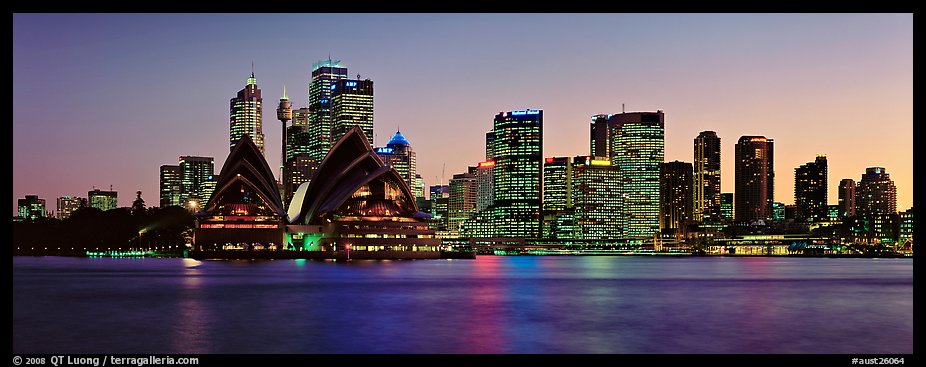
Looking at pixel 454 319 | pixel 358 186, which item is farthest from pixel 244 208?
pixel 454 319

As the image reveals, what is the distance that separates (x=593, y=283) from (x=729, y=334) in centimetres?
4258

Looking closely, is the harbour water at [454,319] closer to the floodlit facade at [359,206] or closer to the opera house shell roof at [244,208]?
the floodlit facade at [359,206]

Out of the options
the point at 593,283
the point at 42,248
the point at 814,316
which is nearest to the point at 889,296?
the point at 814,316

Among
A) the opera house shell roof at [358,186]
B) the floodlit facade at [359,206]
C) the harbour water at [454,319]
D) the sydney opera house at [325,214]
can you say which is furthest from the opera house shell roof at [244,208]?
the harbour water at [454,319]

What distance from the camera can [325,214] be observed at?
14800 centimetres

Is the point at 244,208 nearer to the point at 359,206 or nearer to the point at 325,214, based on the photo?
the point at 325,214

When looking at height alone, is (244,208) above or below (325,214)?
above

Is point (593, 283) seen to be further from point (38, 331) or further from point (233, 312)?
point (38, 331)

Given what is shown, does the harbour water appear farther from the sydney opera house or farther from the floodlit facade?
the sydney opera house

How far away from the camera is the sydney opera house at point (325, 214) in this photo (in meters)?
146

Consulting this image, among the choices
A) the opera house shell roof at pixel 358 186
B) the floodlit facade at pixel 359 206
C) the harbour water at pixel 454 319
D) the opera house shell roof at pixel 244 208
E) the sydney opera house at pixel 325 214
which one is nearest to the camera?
the harbour water at pixel 454 319

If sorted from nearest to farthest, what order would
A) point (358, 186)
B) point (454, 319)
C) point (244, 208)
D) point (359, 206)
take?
point (454, 319) < point (358, 186) < point (359, 206) < point (244, 208)

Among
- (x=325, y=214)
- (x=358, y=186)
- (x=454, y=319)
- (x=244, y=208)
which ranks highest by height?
(x=358, y=186)

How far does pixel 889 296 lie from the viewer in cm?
6525
